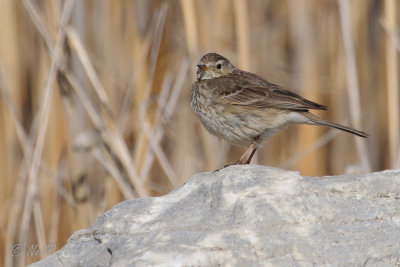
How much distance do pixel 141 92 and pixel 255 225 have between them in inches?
81.8

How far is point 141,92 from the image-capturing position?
3.63 metres

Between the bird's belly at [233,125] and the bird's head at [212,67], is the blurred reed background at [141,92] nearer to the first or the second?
the bird's head at [212,67]

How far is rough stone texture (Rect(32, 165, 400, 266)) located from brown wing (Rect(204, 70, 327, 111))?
3.63 feet

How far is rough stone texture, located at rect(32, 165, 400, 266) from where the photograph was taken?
1609mm

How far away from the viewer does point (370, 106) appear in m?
4.62

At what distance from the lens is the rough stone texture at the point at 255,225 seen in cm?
161

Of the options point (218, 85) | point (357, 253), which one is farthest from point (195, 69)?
point (357, 253)

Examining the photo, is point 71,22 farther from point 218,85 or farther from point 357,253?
point 357,253

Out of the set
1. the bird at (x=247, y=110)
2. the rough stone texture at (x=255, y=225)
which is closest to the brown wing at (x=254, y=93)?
the bird at (x=247, y=110)

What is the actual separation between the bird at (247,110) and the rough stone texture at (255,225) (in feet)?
3.62

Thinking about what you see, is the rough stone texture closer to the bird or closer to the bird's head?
the bird

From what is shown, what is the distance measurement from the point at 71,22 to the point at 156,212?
2.26m

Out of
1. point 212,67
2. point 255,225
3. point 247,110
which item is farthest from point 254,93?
point 255,225

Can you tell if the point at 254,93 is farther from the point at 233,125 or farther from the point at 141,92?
the point at 141,92
